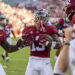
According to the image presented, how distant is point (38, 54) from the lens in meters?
4.60

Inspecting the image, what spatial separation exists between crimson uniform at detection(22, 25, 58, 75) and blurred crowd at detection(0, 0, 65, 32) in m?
19.0

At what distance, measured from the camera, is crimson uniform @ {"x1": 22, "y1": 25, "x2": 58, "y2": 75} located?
4418 mm

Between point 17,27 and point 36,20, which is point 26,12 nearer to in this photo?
point 17,27

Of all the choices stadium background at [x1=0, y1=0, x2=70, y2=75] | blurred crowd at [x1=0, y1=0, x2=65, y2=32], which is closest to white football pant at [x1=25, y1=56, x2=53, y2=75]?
stadium background at [x1=0, y1=0, x2=70, y2=75]

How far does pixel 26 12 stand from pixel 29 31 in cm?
2158

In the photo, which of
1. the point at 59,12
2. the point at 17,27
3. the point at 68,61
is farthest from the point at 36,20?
the point at 59,12

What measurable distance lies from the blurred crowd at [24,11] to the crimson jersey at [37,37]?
19.0m

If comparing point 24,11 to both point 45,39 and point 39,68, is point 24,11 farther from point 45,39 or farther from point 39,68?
point 39,68

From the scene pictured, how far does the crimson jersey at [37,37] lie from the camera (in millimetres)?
4598

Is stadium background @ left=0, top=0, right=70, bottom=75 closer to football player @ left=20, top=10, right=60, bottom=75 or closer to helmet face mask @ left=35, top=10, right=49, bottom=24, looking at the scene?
helmet face mask @ left=35, top=10, right=49, bottom=24

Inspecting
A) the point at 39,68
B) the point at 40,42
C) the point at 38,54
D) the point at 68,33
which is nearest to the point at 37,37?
the point at 40,42

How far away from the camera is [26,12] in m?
26.1

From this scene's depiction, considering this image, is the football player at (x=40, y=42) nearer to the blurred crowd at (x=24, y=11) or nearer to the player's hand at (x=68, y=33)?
the player's hand at (x=68, y=33)

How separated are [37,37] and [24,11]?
21.6m
